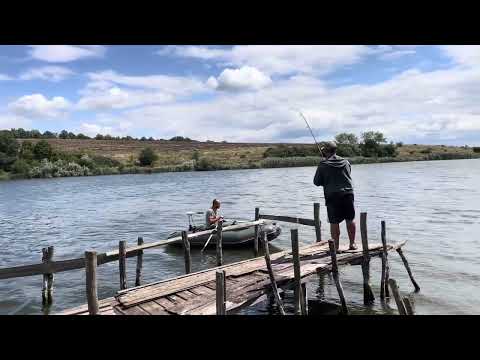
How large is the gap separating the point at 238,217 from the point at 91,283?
2189 centimetres

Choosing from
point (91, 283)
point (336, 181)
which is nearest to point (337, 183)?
point (336, 181)

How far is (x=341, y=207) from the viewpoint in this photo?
34.7 ft

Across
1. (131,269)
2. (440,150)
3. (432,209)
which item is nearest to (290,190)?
(432,209)

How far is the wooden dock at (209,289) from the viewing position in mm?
8227

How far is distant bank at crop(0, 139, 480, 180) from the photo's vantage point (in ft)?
251

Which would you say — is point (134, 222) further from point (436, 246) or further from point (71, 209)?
point (436, 246)

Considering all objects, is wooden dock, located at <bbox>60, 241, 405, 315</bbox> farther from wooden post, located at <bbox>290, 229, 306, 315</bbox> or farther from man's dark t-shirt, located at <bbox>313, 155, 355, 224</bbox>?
man's dark t-shirt, located at <bbox>313, 155, 355, 224</bbox>

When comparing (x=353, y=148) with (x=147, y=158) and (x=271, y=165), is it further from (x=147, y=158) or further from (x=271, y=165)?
(x=147, y=158)

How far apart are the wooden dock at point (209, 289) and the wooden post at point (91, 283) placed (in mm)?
472

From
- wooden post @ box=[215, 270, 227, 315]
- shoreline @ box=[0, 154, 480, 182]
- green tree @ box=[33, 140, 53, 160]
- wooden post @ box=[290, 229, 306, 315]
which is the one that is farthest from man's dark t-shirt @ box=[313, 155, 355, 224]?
green tree @ box=[33, 140, 53, 160]

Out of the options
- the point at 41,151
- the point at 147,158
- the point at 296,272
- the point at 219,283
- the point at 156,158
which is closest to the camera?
the point at 219,283

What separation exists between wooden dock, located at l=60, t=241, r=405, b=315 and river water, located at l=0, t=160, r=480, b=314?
1.81 meters
